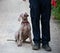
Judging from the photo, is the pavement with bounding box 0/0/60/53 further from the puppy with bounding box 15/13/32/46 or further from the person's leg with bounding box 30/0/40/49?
the person's leg with bounding box 30/0/40/49

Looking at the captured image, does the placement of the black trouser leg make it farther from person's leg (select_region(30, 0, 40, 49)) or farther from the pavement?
the pavement

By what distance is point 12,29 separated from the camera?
7789 millimetres

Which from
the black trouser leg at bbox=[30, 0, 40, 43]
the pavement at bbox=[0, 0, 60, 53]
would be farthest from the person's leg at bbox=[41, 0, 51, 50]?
the pavement at bbox=[0, 0, 60, 53]

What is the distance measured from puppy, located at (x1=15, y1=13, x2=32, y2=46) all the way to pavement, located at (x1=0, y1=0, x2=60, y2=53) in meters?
Answer: 0.14

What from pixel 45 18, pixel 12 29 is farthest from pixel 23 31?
pixel 12 29

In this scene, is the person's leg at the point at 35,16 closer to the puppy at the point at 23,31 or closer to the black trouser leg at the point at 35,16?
the black trouser leg at the point at 35,16

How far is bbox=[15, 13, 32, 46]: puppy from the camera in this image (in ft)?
20.7

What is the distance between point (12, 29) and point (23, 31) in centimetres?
141

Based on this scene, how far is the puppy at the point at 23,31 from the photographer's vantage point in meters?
6.30

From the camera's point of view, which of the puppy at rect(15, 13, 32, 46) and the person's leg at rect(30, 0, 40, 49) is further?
the puppy at rect(15, 13, 32, 46)

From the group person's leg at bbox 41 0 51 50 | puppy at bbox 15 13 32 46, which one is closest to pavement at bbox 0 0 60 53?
puppy at bbox 15 13 32 46

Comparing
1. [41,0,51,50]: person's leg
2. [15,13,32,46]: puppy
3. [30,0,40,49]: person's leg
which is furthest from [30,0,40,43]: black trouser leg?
[15,13,32,46]: puppy

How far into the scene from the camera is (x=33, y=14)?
6.05 metres

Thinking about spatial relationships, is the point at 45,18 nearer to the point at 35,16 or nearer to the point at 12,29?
the point at 35,16
